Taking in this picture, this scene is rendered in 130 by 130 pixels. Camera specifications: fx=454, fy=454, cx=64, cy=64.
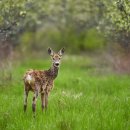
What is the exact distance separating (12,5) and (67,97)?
193 inches

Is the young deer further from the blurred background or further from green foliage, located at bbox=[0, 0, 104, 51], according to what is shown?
green foliage, located at bbox=[0, 0, 104, 51]

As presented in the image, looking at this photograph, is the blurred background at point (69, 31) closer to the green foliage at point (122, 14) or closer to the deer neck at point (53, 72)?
the green foliage at point (122, 14)

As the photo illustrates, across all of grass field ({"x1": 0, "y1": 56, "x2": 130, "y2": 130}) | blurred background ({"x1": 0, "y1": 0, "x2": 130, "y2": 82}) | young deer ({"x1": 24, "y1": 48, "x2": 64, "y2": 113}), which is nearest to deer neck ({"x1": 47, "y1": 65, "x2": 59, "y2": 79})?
young deer ({"x1": 24, "y1": 48, "x2": 64, "y2": 113})

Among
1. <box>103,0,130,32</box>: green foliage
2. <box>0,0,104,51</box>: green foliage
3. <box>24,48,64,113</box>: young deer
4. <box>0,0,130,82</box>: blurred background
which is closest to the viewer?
<box>24,48,64,113</box>: young deer

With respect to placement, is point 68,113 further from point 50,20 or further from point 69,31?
point 69,31

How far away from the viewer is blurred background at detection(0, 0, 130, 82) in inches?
667

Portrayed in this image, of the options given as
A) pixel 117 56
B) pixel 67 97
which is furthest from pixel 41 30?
pixel 67 97

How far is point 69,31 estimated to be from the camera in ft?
135

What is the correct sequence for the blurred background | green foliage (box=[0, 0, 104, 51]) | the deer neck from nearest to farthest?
1. the deer neck
2. the blurred background
3. green foliage (box=[0, 0, 104, 51])

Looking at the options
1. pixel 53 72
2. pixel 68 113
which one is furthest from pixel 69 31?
pixel 68 113

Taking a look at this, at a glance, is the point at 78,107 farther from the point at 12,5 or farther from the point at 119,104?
the point at 12,5

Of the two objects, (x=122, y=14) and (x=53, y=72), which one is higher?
(x=122, y=14)

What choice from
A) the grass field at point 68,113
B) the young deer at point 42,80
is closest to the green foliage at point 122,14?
the grass field at point 68,113

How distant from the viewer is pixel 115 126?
36.9ft
